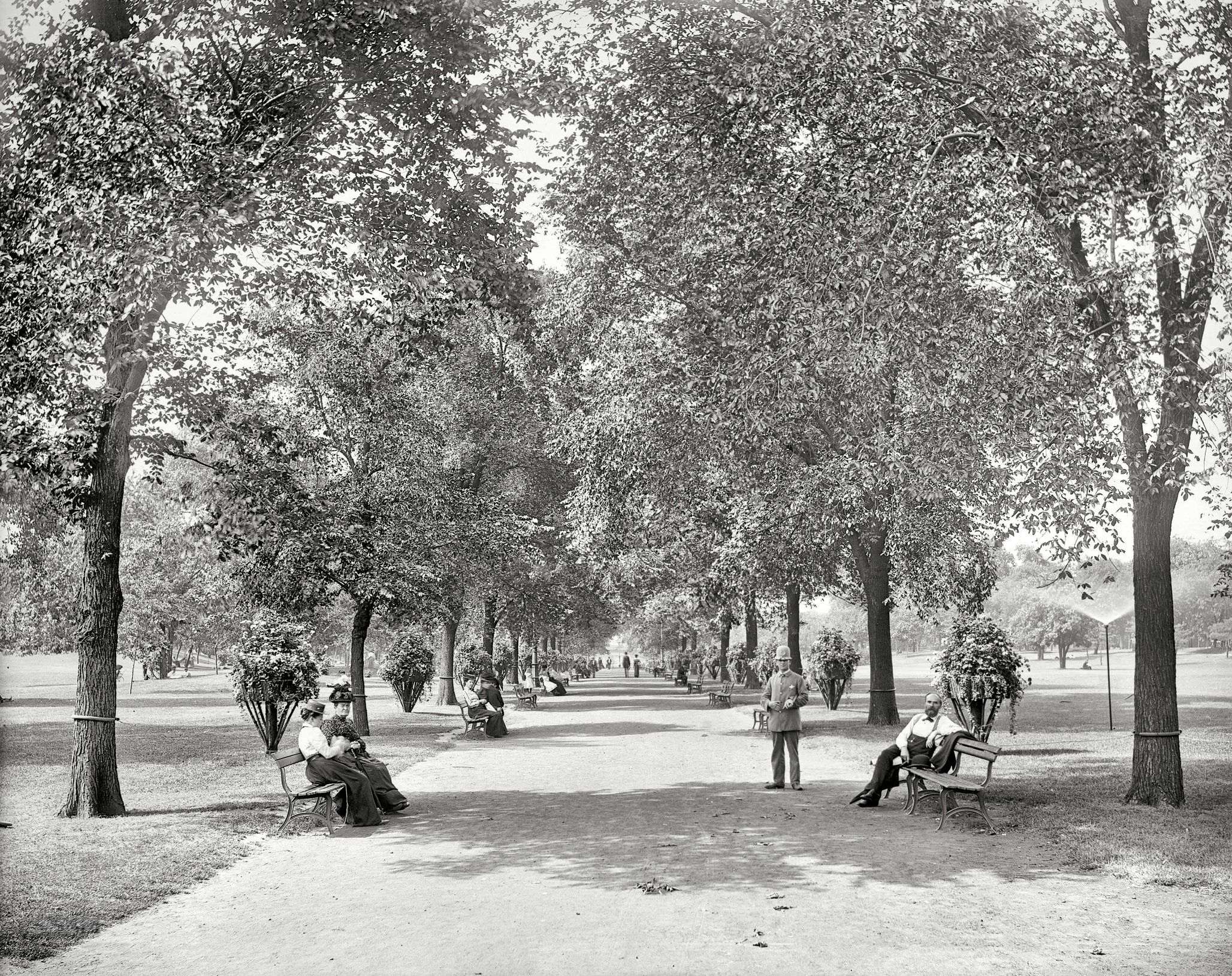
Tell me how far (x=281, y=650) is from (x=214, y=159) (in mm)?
10805

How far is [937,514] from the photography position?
20.3 meters

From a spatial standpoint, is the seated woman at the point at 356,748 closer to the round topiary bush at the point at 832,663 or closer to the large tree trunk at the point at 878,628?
the large tree trunk at the point at 878,628

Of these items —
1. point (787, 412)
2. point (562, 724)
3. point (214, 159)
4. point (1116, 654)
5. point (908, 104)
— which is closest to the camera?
point (214, 159)

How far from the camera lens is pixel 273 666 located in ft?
62.5

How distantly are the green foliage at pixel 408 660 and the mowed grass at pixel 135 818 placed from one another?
1.22 metres

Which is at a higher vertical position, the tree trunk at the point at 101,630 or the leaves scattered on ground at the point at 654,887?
the tree trunk at the point at 101,630

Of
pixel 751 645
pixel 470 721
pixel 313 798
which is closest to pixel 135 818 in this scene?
pixel 313 798

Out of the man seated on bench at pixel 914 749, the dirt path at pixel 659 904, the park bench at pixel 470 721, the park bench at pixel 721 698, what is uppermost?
the man seated on bench at pixel 914 749

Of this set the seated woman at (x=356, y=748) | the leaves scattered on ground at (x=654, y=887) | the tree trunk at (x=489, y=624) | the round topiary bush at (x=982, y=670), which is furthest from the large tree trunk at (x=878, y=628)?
the tree trunk at (x=489, y=624)

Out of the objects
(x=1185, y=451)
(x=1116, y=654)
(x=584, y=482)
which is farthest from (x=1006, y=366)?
(x=1116, y=654)

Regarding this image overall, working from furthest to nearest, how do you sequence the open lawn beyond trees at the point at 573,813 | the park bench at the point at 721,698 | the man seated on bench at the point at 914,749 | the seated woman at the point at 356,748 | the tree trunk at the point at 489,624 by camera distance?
the tree trunk at the point at 489,624
the park bench at the point at 721,698
the man seated on bench at the point at 914,749
the seated woman at the point at 356,748
the open lawn beyond trees at the point at 573,813

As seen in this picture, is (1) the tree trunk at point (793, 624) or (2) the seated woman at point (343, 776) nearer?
(2) the seated woman at point (343, 776)

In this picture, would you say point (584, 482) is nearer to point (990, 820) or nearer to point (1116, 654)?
point (990, 820)

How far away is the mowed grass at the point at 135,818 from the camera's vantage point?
303 inches
